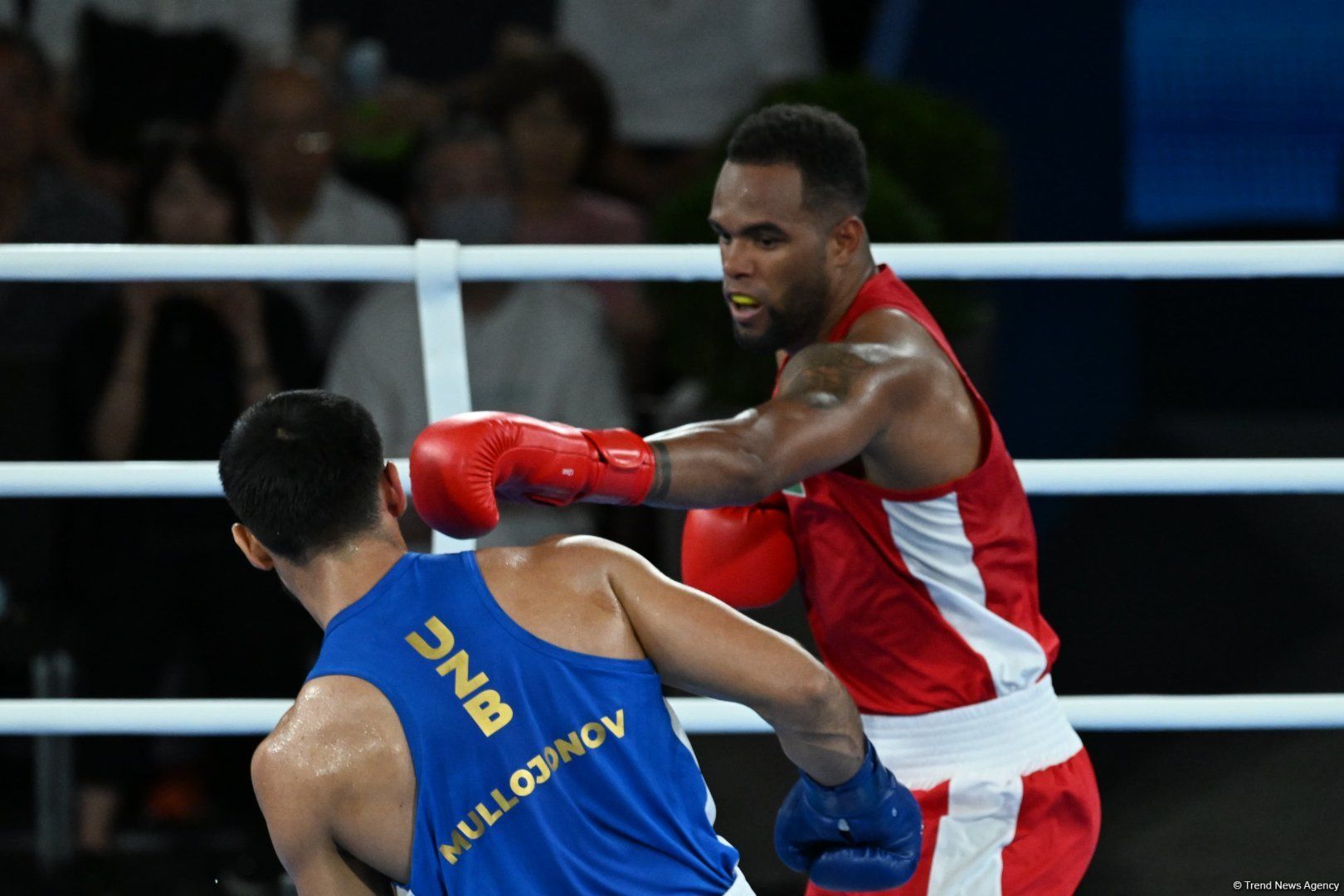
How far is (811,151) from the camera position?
195 cm

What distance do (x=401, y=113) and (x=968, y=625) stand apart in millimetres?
2852

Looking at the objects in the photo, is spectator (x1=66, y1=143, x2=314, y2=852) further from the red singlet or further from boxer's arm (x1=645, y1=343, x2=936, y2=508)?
boxer's arm (x1=645, y1=343, x2=936, y2=508)

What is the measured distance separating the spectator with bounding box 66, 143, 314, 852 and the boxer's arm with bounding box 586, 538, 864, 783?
184 centimetres


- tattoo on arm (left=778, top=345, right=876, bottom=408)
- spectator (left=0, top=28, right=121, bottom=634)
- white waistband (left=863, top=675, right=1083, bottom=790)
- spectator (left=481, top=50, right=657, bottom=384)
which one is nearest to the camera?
tattoo on arm (left=778, top=345, right=876, bottom=408)

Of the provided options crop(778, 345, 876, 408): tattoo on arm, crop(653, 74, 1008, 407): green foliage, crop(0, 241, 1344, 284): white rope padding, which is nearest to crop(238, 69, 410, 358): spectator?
crop(653, 74, 1008, 407): green foliage

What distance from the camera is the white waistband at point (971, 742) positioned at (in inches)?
75.2

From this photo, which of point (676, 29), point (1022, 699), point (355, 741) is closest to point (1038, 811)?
point (1022, 699)

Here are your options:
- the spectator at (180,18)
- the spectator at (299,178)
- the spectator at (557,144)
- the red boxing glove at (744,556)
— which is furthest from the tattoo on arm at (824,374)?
the spectator at (180,18)

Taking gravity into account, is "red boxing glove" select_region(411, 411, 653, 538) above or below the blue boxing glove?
above

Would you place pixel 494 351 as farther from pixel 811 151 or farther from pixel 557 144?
pixel 811 151

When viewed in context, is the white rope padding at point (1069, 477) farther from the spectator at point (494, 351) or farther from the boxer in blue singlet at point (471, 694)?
the spectator at point (494, 351)

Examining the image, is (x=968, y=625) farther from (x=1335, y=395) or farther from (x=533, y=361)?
(x=1335, y=395)

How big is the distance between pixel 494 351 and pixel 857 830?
6.06 ft

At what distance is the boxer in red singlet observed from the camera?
6.18 ft
